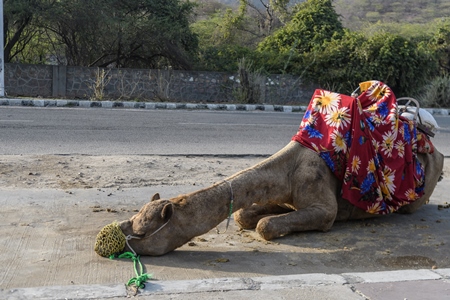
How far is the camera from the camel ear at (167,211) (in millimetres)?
5023

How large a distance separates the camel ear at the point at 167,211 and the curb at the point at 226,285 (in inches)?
29.4

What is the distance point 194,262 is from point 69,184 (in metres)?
3.37

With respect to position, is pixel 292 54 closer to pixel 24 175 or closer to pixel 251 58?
pixel 251 58

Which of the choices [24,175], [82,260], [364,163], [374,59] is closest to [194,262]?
[82,260]

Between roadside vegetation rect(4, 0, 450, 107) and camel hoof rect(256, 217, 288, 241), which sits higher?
roadside vegetation rect(4, 0, 450, 107)

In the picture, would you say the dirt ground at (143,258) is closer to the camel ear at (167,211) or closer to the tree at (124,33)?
the camel ear at (167,211)

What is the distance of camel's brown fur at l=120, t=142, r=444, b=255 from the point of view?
5.11 meters

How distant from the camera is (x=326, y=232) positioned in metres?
6.21

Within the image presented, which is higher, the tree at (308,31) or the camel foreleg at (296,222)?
the tree at (308,31)

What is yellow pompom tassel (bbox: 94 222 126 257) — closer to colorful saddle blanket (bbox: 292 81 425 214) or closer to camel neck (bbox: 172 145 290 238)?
camel neck (bbox: 172 145 290 238)

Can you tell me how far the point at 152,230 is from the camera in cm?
508

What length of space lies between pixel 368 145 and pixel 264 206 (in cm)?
120

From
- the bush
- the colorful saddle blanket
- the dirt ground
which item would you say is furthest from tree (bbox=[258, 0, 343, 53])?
the colorful saddle blanket

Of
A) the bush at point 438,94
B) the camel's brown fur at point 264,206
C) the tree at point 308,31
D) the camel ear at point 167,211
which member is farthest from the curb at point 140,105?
the camel ear at point 167,211
